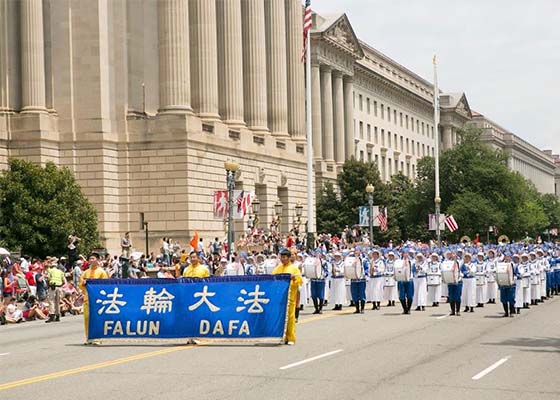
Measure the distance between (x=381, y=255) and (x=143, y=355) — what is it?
1552 centimetres

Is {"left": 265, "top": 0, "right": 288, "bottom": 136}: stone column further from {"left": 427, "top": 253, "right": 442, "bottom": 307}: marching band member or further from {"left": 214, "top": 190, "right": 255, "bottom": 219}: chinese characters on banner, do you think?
{"left": 427, "top": 253, "right": 442, "bottom": 307}: marching band member

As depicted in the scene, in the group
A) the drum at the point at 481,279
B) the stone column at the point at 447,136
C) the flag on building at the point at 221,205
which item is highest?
the stone column at the point at 447,136

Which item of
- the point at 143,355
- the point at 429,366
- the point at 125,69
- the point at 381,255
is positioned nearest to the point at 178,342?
the point at 143,355

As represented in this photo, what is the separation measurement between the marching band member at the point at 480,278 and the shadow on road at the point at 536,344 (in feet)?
32.9

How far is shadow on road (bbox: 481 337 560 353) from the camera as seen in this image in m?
19.3

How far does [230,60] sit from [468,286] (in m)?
36.5

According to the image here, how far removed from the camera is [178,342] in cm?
2067

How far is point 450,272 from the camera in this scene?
29.4m

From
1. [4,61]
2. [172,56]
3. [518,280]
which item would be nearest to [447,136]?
[172,56]

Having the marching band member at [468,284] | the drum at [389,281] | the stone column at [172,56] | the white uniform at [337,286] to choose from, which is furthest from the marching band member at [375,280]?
the stone column at [172,56]

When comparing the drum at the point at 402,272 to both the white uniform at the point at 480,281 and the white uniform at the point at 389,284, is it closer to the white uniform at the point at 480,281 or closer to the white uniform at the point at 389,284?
the white uniform at the point at 389,284

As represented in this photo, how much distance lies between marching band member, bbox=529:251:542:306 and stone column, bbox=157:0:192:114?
1080 inches

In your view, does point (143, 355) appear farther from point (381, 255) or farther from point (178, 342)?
point (381, 255)

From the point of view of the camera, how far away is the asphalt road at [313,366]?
543 inches
